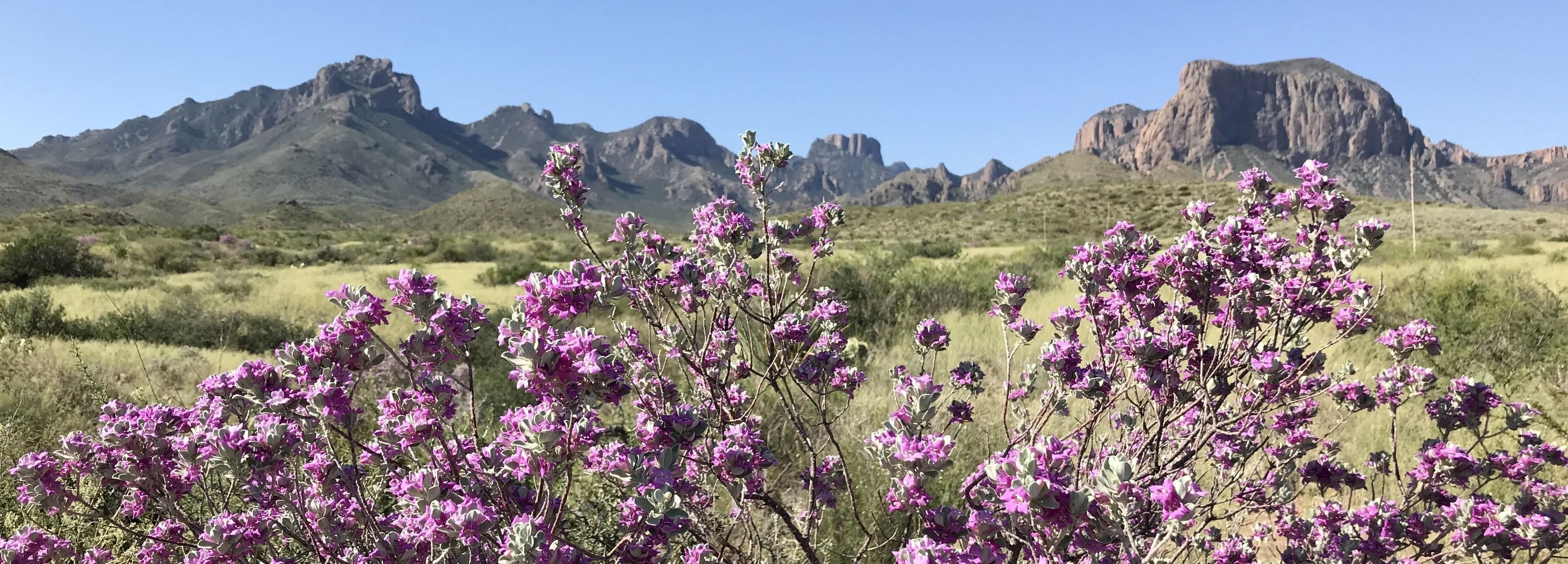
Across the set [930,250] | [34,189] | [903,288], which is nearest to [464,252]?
[930,250]

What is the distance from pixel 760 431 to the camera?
2.79 metres

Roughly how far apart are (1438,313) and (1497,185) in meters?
281

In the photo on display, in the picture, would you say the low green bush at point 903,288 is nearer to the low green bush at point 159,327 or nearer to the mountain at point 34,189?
the low green bush at point 159,327

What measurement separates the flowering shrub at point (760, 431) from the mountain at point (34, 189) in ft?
391

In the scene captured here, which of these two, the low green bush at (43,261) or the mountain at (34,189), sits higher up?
the mountain at (34,189)

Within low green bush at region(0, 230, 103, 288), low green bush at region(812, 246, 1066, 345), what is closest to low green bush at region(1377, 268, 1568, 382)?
low green bush at region(812, 246, 1066, 345)

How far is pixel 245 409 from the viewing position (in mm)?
2223

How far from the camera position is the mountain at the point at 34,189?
3551 inches

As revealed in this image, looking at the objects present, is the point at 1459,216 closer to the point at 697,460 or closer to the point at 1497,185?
the point at 697,460

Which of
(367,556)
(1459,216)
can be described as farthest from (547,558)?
(1459,216)

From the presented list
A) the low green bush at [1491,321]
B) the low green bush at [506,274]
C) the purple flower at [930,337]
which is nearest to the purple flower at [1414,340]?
the purple flower at [930,337]

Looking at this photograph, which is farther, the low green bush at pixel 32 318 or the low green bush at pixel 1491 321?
the low green bush at pixel 32 318

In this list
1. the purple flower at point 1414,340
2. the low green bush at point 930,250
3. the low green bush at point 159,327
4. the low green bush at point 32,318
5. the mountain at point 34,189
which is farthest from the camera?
the mountain at point 34,189

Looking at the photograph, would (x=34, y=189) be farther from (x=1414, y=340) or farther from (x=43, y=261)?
(x=1414, y=340)
